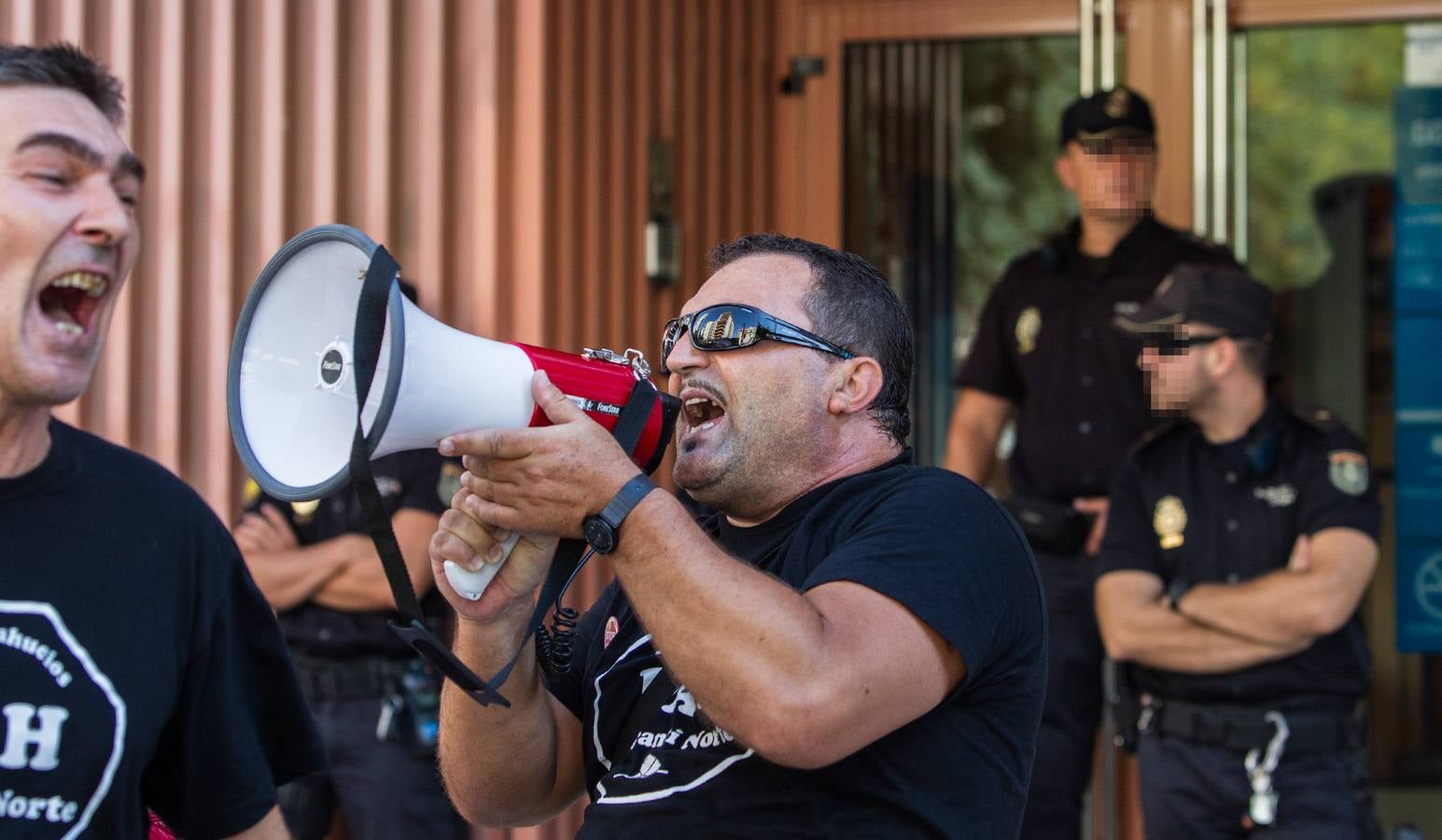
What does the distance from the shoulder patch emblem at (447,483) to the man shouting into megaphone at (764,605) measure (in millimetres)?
1794

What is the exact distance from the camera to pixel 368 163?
4703 mm

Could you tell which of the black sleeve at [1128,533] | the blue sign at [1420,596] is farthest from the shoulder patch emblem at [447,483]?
the blue sign at [1420,596]

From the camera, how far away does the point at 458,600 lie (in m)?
2.42

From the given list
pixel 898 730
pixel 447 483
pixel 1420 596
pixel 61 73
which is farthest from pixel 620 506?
pixel 1420 596

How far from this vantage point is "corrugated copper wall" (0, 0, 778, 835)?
459 centimetres

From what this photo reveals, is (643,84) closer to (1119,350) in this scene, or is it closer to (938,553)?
(1119,350)

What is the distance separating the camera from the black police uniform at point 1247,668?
4.20 m

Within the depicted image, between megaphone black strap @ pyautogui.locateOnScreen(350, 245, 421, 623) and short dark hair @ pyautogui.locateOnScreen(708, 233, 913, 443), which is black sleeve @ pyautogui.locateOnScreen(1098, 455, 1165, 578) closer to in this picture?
short dark hair @ pyautogui.locateOnScreen(708, 233, 913, 443)

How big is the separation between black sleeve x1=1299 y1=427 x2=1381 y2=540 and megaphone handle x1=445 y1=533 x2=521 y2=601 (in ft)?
8.58

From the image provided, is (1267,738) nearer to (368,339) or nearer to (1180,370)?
(1180,370)

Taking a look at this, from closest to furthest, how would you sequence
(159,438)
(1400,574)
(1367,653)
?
(1367,653), (159,438), (1400,574)

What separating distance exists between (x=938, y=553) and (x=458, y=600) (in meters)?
0.70

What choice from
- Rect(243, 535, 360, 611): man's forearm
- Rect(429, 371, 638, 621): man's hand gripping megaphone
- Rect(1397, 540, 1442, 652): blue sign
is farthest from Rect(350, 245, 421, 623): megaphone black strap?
Rect(1397, 540, 1442, 652): blue sign

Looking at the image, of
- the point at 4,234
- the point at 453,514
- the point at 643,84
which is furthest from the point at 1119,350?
the point at 4,234
